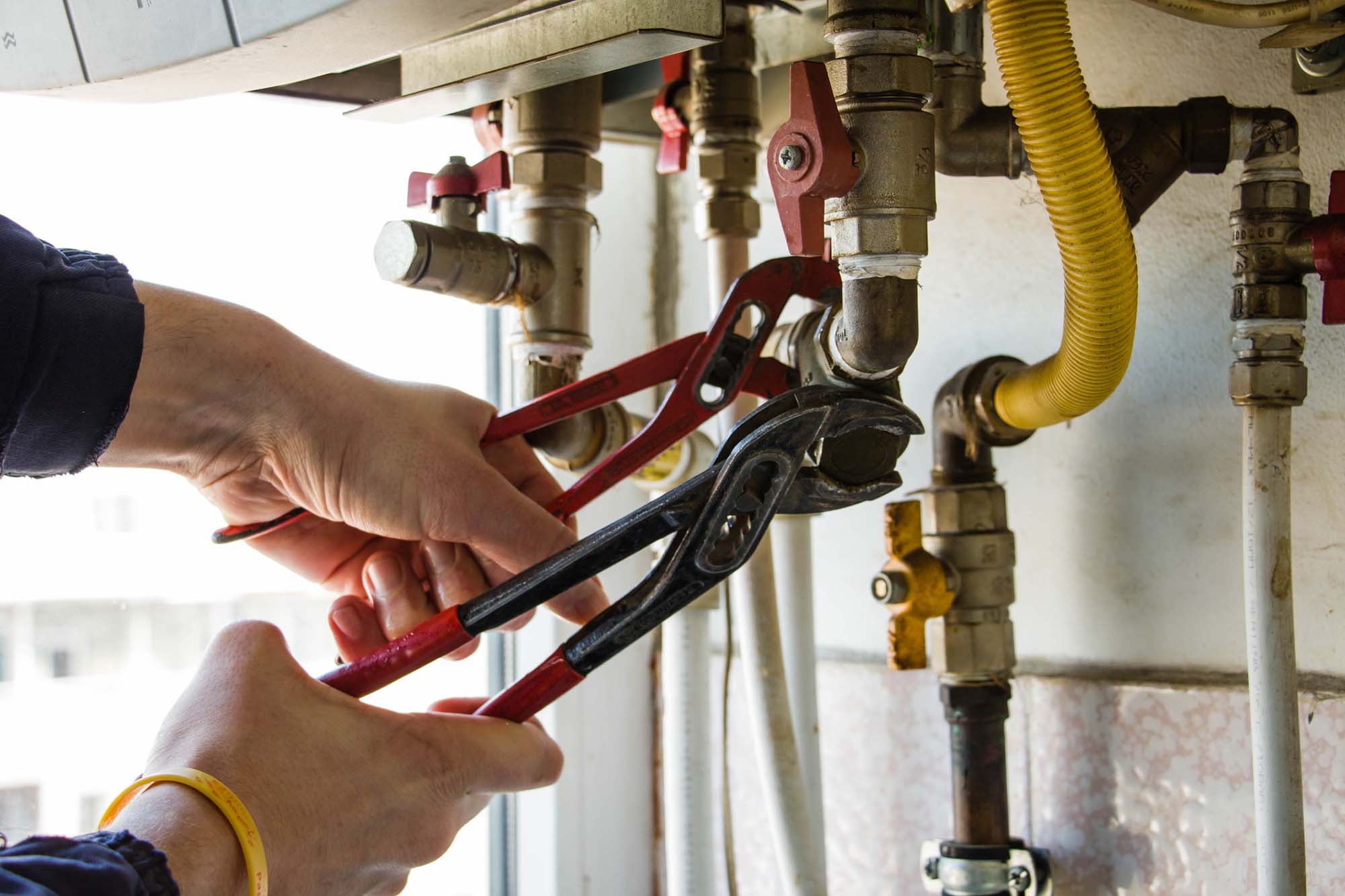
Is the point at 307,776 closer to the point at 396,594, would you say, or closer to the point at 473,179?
the point at 396,594

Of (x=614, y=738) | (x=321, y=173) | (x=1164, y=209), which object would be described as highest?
(x=321, y=173)

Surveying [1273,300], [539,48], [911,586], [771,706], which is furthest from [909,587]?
[539,48]

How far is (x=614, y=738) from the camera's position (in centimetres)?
103

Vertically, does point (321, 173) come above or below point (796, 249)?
above

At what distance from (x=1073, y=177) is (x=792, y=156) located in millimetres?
128

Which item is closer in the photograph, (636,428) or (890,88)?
(890,88)

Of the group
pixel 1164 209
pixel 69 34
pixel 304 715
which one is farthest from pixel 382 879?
pixel 1164 209

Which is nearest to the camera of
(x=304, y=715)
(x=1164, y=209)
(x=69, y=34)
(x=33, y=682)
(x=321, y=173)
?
(x=304, y=715)

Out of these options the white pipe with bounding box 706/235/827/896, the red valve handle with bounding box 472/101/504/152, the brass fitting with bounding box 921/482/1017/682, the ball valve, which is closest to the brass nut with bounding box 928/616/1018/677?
the brass fitting with bounding box 921/482/1017/682

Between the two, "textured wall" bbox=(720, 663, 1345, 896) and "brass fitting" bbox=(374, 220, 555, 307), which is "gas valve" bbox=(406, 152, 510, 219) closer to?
"brass fitting" bbox=(374, 220, 555, 307)

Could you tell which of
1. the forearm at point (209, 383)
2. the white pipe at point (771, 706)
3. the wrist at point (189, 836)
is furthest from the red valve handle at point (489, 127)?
the wrist at point (189, 836)

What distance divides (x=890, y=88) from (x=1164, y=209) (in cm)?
29

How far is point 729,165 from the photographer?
75 centimetres

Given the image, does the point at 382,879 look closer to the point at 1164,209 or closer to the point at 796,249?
the point at 796,249
